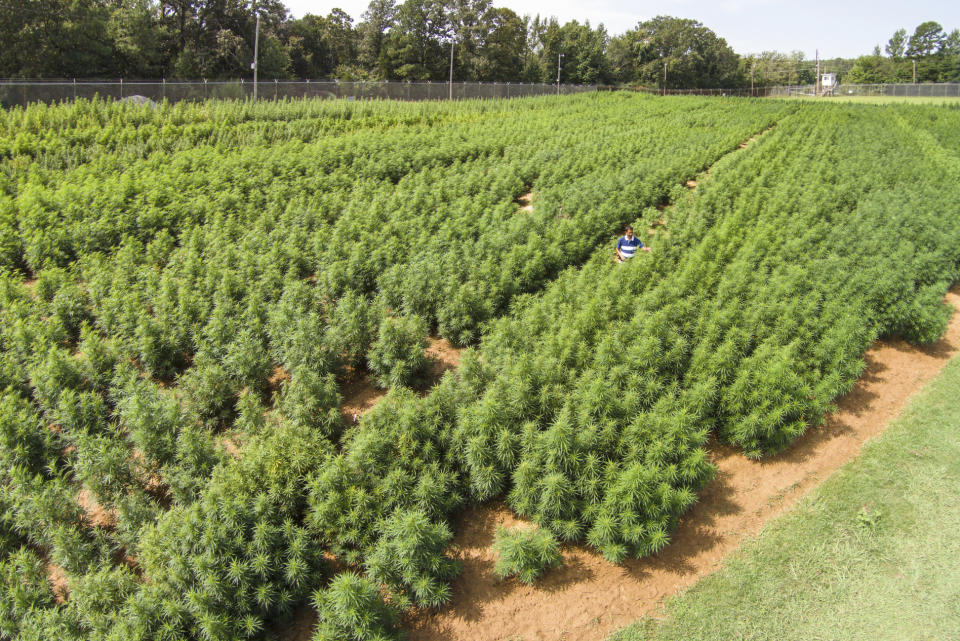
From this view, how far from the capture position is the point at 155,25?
1506 inches

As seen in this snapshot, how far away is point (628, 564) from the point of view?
5879 mm

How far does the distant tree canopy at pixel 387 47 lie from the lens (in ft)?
108

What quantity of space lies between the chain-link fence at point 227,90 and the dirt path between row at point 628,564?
23.3 m

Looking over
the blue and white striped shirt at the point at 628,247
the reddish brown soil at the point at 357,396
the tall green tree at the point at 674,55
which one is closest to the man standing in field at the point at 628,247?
the blue and white striped shirt at the point at 628,247

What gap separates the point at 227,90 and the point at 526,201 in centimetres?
1963

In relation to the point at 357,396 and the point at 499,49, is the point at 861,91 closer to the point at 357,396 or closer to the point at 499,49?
the point at 499,49

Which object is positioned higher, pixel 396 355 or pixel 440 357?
pixel 396 355

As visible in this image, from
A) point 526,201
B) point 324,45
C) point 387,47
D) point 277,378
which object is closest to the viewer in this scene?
point 277,378

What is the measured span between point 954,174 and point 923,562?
17408mm

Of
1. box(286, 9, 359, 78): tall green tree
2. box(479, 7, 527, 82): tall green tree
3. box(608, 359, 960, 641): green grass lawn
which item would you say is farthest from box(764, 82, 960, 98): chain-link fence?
box(608, 359, 960, 641): green grass lawn

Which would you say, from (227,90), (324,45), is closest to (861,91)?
(324,45)

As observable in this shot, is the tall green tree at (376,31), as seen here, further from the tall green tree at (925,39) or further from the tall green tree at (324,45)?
the tall green tree at (925,39)

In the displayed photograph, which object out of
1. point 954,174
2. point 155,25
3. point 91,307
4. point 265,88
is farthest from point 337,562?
point 155,25

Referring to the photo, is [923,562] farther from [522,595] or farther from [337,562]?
[337,562]
